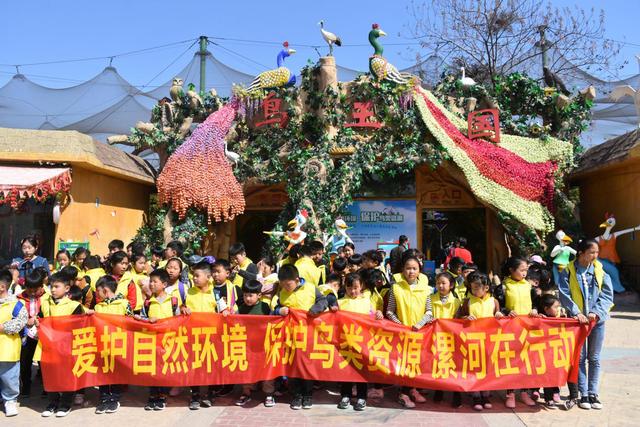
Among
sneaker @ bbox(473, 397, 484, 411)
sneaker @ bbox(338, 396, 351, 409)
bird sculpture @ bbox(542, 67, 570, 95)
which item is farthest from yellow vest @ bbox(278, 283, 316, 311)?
bird sculpture @ bbox(542, 67, 570, 95)

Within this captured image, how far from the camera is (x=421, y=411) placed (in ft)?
13.4

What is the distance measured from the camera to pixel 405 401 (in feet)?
13.8

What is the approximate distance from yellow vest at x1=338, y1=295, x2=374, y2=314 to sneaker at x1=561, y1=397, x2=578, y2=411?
1.75 metres

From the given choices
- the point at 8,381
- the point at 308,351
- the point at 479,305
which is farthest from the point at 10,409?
the point at 479,305

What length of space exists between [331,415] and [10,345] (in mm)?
2650

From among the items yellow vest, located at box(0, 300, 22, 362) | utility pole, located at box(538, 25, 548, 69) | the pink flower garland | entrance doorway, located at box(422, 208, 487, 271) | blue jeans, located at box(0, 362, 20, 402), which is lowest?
blue jeans, located at box(0, 362, 20, 402)

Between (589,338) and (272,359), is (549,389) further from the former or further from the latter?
(272,359)

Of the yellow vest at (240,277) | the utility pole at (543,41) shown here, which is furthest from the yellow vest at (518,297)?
the utility pole at (543,41)

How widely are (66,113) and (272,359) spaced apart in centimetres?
1220

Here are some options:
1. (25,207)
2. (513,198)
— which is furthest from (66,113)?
(513,198)

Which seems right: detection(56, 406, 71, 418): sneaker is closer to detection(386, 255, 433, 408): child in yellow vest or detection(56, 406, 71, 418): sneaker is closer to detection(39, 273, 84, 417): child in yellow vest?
detection(39, 273, 84, 417): child in yellow vest

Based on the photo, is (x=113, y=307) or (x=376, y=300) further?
(x=376, y=300)

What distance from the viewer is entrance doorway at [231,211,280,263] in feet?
41.2

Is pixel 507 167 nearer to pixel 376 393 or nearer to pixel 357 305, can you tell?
pixel 357 305
